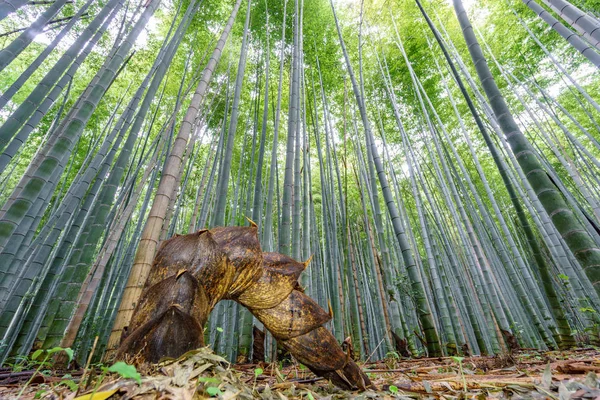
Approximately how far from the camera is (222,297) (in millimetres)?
1076

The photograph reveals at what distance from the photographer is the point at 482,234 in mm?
5121

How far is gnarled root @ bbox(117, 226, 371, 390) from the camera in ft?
2.67

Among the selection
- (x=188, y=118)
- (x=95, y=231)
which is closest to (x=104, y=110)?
(x=95, y=231)

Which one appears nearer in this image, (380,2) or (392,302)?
(392,302)

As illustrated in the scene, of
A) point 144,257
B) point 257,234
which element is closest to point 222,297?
point 257,234

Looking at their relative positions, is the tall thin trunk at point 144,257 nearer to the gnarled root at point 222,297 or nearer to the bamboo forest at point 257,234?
the bamboo forest at point 257,234

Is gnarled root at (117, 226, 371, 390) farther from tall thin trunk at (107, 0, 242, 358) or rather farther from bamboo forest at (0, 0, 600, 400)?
tall thin trunk at (107, 0, 242, 358)

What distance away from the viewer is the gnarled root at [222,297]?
32.0 inches

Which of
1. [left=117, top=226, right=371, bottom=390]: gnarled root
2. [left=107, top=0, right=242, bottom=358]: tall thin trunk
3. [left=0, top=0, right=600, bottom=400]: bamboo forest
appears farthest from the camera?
[left=107, top=0, right=242, bottom=358]: tall thin trunk

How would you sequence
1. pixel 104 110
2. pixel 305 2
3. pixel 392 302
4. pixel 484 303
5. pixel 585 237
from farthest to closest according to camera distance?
pixel 104 110 → pixel 305 2 → pixel 484 303 → pixel 392 302 → pixel 585 237

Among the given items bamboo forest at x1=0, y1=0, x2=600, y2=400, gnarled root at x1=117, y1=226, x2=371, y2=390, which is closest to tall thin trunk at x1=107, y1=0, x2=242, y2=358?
bamboo forest at x1=0, y1=0, x2=600, y2=400

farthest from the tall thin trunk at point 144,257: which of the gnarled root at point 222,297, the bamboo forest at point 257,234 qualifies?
the gnarled root at point 222,297

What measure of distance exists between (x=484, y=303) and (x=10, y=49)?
5672 mm

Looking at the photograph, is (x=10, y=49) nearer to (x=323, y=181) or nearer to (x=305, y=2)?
(x=323, y=181)
